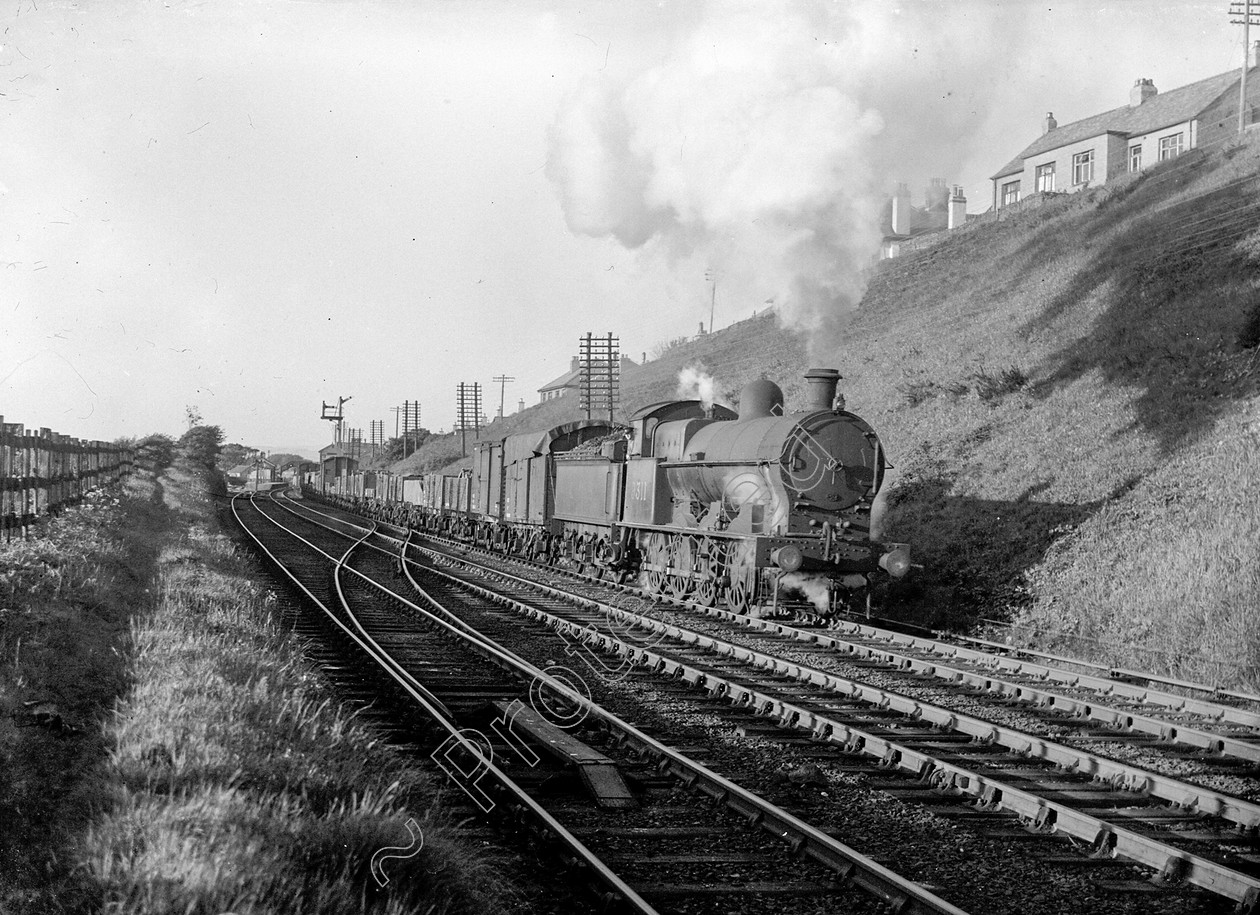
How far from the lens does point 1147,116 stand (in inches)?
2195

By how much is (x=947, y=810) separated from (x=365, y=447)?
149 m

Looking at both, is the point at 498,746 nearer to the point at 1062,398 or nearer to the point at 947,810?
the point at 947,810

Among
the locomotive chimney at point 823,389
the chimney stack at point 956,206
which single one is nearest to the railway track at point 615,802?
the locomotive chimney at point 823,389

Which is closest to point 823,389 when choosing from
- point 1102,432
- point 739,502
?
point 739,502

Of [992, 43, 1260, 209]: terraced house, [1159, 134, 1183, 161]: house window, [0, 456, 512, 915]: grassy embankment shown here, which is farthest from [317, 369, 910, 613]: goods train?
[1159, 134, 1183, 161]: house window

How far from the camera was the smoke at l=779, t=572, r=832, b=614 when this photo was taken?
1498 cm

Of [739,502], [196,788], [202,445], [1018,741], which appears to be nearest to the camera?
[196,788]

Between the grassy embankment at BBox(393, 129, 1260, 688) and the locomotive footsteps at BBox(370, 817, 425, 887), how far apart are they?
9.14 m

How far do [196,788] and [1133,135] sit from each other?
60346 mm

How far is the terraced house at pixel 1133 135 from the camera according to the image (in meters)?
51.4

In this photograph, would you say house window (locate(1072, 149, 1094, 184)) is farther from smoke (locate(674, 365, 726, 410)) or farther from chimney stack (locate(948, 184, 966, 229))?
smoke (locate(674, 365, 726, 410))

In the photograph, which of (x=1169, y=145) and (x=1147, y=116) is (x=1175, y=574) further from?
(x=1147, y=116)

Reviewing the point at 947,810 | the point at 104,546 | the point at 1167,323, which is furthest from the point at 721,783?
the point at 1167,323

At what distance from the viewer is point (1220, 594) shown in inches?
476
